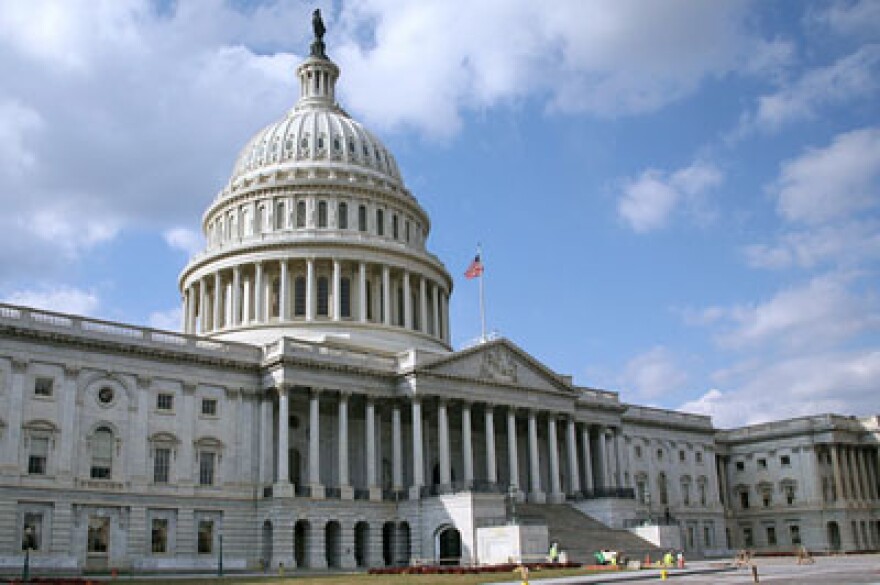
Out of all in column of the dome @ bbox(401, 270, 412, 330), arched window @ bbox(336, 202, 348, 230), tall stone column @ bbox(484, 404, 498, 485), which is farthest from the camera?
arched window @ bbox(336, 202, 348, 230)

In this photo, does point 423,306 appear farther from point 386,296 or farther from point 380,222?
point 380,222

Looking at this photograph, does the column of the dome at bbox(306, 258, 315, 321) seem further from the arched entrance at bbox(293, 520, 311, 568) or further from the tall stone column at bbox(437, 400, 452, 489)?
the arched entrance at bbox(293, 520, 311, 568)

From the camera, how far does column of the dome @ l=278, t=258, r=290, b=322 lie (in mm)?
79938

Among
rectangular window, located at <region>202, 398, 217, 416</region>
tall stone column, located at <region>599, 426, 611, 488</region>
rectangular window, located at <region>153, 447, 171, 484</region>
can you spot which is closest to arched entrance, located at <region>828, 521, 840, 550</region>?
tall stone column, located at <region>599, 426, 611, 488</region>

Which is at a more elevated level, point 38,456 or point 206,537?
point 38,456

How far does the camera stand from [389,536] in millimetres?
66562

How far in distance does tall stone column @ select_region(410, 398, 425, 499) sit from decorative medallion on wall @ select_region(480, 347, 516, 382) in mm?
7098

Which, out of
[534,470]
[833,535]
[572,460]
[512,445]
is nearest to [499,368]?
[512,445]

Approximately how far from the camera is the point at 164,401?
6072 centimetres

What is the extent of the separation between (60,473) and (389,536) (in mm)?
23675

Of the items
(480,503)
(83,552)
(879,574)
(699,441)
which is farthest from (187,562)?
(699,441)

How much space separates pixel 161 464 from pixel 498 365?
91.2 ft

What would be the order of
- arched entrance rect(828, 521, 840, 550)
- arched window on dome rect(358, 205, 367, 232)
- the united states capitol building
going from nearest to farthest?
the united states capitol building < arched window on dome rect(358, 205, 367, 232) < arched entrance rect(828, 521, 840, 550)

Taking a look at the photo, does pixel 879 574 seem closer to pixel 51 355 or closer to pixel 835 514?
pixel 51 355
